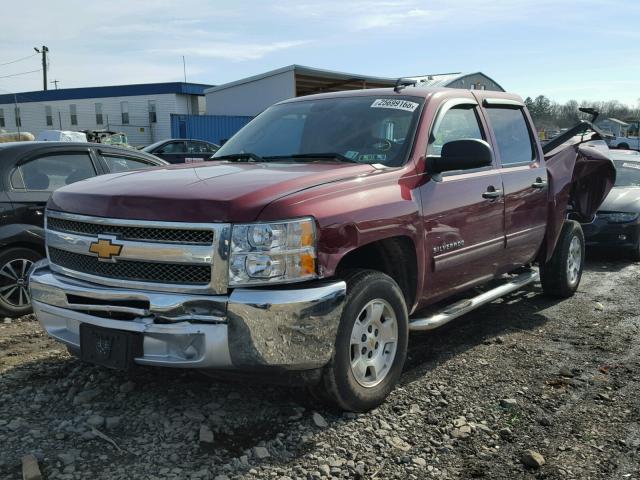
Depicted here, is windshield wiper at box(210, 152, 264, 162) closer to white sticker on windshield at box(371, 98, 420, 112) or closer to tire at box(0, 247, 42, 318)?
white sticker on windshield at box(371, 98, 420, 112)

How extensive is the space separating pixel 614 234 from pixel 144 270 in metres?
7.26

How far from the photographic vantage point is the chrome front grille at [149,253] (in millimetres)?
2971

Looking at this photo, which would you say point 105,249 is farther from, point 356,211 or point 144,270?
point 356,211

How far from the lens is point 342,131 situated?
4.34 metres

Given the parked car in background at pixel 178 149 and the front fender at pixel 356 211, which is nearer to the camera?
the front fender at pixel 356 211

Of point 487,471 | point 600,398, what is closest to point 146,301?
point 487,471

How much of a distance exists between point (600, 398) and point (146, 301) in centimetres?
288

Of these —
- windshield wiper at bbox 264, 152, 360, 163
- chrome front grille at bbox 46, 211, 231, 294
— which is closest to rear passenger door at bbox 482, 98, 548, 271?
windshield wiper at bbox 264, 152, 360, 163

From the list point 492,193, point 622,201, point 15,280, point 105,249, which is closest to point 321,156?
point 492,193

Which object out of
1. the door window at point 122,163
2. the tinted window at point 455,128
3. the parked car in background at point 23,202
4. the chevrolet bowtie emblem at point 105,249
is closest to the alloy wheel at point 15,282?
the parked car in background at point 23,202

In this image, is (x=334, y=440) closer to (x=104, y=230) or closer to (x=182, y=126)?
(x=104, y=230)

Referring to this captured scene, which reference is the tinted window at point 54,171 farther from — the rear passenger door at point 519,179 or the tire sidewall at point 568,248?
the tire sidewall at point 568,248

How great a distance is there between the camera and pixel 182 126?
31.3 meters

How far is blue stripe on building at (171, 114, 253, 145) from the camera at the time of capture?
30703 mm
